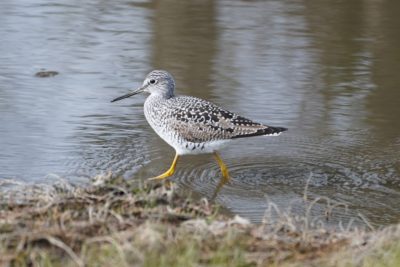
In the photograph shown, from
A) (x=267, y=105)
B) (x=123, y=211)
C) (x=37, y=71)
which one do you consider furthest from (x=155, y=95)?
(x=123, y=211)

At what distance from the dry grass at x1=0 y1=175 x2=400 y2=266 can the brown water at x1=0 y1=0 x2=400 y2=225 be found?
1.98 m

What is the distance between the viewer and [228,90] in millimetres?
10055

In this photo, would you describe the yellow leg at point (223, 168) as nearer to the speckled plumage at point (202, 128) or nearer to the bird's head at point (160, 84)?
the speckled plumage at point (202, 128)

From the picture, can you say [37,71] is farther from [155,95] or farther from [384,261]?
[384,261]

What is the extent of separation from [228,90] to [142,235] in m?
5.72

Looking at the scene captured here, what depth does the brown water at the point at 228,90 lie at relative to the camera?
25.9 ft

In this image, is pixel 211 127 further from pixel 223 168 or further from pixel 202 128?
pixel 223 168

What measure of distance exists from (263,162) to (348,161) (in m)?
0.76

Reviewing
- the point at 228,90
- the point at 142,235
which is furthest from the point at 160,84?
the point at 142,235

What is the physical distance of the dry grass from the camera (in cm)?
439

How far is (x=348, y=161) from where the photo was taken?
838cm

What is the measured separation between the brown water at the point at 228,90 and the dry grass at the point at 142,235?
6.49 feet

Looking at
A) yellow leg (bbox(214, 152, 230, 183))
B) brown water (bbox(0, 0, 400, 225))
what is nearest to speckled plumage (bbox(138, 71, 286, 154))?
yellow leg (bbox(214, 152, 230, 183))

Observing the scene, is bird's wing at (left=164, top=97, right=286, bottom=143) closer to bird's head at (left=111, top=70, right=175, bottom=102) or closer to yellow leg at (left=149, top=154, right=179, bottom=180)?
yellow leg at (left=149, top=154, right=179, bottom=180)
